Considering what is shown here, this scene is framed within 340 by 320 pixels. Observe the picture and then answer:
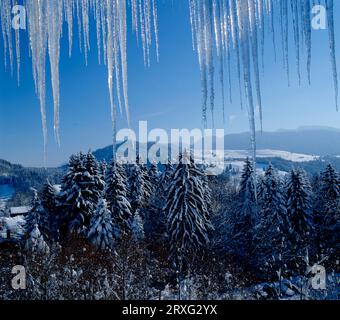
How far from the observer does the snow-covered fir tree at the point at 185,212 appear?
24.5m

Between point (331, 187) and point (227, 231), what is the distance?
10.8m

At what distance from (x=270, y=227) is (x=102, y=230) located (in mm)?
14620

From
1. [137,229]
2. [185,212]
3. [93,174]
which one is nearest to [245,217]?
[185,212]

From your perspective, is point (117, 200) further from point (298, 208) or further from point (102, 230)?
point (298, 208)

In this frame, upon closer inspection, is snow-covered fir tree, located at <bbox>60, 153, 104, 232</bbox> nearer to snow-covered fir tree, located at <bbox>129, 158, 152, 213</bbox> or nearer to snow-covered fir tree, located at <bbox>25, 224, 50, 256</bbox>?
snow-covered fir tree, located at <bbox>25, 224, 50, 256</bbox>

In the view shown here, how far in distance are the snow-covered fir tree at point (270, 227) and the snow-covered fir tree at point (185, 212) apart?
6039 mm

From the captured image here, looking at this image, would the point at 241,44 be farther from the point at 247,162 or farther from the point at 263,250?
the point at 247,162

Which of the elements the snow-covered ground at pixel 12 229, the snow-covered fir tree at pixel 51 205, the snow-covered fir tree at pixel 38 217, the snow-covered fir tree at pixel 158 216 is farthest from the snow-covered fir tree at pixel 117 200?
the snow-covered ground at pixel 12 229

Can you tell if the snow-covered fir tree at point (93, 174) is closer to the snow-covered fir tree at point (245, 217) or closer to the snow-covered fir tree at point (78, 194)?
the snow-covered fir tree at point (78, 194)

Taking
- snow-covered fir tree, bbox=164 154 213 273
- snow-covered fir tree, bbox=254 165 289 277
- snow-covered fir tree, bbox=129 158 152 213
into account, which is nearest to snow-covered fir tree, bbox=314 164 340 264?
snow-covered fir tree, bbox=254 165 289 277

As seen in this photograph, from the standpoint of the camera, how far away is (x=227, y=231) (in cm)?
3259

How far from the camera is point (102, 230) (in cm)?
2547
